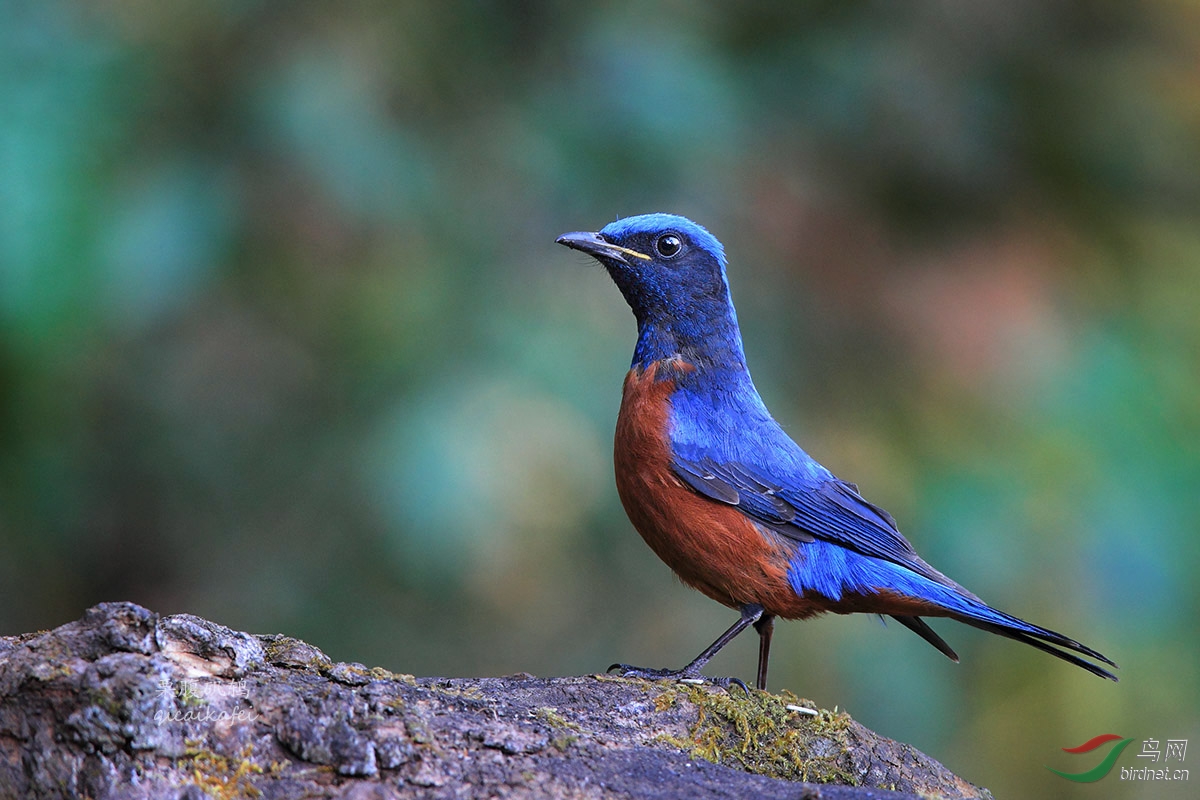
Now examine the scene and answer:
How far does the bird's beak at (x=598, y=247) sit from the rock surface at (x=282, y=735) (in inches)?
87.7

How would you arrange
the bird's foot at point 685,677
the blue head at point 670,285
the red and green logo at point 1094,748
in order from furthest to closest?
the red and green logo at point 1094,748 → the blue head at point 670,285 → the bird's foot at point 685,677

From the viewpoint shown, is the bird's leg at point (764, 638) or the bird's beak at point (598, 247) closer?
the bird's leg at point (764, 638)

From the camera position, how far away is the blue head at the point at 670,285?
5.08 m

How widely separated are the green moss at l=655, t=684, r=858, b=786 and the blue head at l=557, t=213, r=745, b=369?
5.96 feet

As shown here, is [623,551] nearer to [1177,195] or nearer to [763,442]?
[763,442]

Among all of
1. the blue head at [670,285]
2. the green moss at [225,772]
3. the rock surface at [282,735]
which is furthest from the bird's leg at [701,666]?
the green moss at [225,772]

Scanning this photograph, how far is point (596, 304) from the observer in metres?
5.64

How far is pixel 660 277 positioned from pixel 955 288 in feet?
7.19

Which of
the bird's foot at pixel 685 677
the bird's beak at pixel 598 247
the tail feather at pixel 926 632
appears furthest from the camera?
the bird's beak at pixel 598 247

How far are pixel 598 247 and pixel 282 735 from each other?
9.38 feet

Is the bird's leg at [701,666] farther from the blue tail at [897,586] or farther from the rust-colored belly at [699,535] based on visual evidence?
the blue tail at [897,586]

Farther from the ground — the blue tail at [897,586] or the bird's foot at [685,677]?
the blue tail at [897,586]

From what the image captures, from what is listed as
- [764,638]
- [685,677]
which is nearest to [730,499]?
[764,638]

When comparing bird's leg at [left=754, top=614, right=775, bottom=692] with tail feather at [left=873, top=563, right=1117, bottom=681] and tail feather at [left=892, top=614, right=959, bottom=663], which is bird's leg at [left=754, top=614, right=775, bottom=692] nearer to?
tail feather at [left=892, top=614, right=959, bottom=663]
